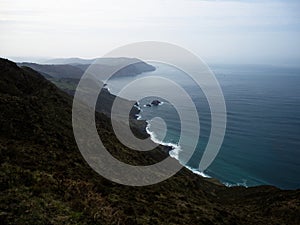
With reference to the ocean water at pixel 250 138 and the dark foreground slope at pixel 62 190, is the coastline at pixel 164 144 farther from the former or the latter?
the dark foreground slope at pixel 62 190

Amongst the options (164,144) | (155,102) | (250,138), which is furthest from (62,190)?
(155,102)

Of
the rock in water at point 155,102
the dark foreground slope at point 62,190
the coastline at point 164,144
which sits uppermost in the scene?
the dark foreground slope at point 62,190

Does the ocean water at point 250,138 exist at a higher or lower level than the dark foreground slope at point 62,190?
lower

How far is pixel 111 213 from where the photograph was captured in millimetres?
16344

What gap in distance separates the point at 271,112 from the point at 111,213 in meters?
141

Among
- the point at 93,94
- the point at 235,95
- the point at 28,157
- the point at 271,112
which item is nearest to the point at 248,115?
the point at 271,112

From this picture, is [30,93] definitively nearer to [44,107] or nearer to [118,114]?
[44,107]

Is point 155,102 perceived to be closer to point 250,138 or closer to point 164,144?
point 250,138

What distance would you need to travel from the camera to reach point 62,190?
57.1ft

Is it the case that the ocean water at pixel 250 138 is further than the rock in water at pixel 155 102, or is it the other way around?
the rock in water at pixel 155 102

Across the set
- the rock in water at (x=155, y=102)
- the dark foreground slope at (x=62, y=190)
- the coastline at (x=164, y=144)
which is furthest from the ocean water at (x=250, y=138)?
the dark foreground slope at (x=62, y=190)

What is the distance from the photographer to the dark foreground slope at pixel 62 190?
1462 centimetres

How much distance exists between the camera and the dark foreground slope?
14.6 m

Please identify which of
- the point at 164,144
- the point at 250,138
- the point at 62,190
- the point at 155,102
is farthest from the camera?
the point at 155,102
